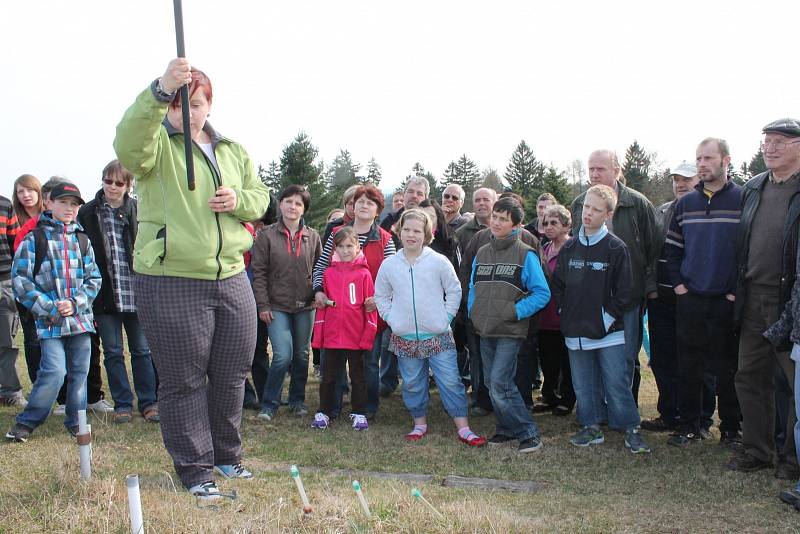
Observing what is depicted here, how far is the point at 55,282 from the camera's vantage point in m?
6.06

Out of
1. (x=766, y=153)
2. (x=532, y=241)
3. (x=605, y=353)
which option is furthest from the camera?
(x=532, y=241)

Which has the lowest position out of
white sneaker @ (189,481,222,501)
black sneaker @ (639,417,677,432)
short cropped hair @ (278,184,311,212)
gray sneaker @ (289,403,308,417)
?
black sneaker @ (639,417,677,432)

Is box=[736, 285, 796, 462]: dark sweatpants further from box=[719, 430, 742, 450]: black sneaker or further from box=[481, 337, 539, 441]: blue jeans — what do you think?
box=[481, 337, 539, 441]: blue jeans

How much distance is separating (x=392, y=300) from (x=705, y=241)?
9.01 feet

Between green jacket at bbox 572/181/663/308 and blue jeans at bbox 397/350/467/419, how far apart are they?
68.7 inches

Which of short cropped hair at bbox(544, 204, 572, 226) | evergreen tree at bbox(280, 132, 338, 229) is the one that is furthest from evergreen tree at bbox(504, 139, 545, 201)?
short cropped hair at bbox(544, 204, 572, 226)

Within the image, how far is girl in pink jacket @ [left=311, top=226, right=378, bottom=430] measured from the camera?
22.2 ft

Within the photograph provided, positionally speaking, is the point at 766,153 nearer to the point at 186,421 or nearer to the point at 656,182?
the point at 186,421

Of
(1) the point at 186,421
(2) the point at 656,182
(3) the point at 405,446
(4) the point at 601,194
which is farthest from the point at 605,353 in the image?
(2) the point at 656,182

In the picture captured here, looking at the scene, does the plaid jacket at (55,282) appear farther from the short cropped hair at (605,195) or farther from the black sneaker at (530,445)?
the short cropped hair at (605,195)

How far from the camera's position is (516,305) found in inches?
237

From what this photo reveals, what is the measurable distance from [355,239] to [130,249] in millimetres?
2197

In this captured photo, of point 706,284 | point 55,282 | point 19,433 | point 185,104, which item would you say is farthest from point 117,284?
point 706,284

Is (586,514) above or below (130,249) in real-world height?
below
